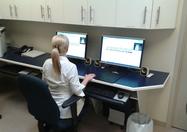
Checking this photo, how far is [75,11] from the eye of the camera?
2.31 metres

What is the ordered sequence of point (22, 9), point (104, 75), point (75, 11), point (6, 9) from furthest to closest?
1. point (6, 9)
2. point (22, 9)
3. point (75, 11)
4. point (104, 75)

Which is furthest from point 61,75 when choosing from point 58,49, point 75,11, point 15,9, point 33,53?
point 15,9

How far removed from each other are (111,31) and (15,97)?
1.92m

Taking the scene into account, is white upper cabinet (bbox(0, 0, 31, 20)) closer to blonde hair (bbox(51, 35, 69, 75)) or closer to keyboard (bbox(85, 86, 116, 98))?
blonde hair (bbox(51, 35, 69, 75))

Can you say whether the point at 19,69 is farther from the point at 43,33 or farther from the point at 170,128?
the point at 170,128

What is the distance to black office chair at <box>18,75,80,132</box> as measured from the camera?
1.60m

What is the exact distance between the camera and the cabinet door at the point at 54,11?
242 cm

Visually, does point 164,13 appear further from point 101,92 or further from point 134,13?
point 101,92

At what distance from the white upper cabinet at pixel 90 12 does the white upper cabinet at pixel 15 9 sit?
0.66m

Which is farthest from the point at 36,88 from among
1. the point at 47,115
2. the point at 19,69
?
the point at 19,69

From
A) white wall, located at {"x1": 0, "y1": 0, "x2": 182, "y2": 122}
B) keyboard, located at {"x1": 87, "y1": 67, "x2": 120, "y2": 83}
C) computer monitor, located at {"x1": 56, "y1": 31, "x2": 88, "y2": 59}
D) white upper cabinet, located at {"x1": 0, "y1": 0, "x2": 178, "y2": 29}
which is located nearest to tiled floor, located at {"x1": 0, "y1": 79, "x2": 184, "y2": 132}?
white wall, located at {"x1": 0, "y1": 0, "x2": 182, "y2": 122}

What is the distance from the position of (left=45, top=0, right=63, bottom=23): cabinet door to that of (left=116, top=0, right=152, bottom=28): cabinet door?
0.76 m

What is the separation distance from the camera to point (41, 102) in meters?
1.68

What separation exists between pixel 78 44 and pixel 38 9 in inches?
27.4
